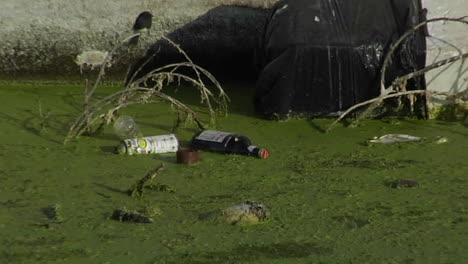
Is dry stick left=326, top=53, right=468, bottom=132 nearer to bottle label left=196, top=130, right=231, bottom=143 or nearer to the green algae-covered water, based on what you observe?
the green algae-covered water

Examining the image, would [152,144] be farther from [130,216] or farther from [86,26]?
[86,26]

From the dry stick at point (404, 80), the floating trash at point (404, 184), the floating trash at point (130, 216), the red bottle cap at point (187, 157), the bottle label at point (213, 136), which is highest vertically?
the dry stick at point (404, 80)

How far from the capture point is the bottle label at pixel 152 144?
19.1ft

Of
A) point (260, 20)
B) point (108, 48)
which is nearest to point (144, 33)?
point (108, 48)

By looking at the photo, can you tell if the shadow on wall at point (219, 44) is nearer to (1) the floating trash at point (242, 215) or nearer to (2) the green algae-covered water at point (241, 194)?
(2) the green algae-covered water at point (241, 194)

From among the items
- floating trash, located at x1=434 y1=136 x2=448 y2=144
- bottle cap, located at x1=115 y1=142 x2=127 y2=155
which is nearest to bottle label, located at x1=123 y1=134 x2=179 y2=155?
bottle cap, located at x1=115 y1=142 x2=127 y2=155

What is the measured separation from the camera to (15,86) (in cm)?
727

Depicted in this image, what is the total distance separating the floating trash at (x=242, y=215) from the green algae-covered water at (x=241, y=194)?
0.04m

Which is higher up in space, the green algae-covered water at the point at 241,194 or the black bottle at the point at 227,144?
the black bottle at the point at 227,144

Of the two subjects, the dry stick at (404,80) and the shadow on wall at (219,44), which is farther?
the shadow on wall at (219,44)

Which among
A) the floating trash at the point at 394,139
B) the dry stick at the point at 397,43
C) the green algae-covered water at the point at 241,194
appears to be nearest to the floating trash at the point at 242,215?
the green algae-covered water at the point at 241,194

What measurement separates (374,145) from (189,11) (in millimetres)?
1897

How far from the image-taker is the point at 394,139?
6.14 meters

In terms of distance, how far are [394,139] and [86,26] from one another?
2.32m
